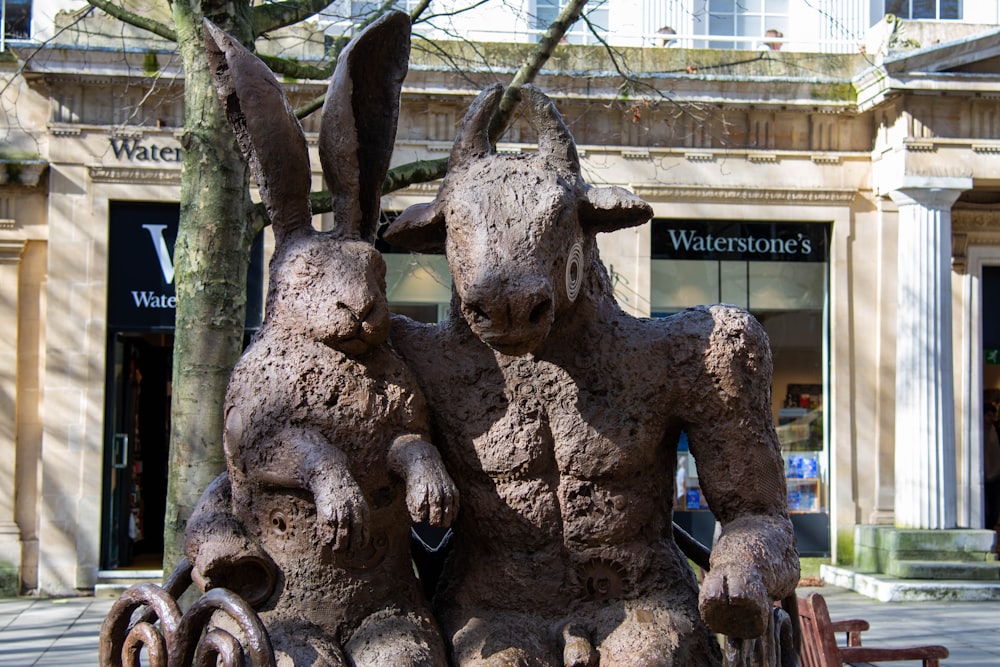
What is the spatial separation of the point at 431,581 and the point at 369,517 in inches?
21.4

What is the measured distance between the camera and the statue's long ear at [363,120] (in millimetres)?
2602

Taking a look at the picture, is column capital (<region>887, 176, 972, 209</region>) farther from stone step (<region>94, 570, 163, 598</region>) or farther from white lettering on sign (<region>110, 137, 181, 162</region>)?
stone step (<region>94, 570, 163, 598</region>)

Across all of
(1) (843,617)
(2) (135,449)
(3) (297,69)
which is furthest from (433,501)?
(2) (135,449)

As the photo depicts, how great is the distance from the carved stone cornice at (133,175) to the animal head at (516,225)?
9671 mm

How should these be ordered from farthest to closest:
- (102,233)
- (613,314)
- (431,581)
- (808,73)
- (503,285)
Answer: (808,73), (102,233), (431,581), (613,314), (503,285)

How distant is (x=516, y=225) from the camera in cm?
240

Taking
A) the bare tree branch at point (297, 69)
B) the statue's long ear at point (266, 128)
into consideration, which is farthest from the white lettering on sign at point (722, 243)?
the statue's long ear at point (266, 128)

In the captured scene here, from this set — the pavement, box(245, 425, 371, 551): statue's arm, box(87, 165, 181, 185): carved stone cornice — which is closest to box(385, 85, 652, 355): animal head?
box(245, 425, 371, 551): statue's arm

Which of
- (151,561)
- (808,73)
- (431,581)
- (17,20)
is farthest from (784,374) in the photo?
(431,581)

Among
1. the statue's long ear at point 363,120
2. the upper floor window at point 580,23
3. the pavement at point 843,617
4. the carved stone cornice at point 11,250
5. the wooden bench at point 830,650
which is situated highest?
the upper floor window at point 580,23

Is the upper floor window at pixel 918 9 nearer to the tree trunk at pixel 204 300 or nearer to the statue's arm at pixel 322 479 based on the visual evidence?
the tree trunk at pixel 204 300

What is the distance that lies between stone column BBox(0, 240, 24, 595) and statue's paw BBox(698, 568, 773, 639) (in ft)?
35.2

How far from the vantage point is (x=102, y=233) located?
11.7m

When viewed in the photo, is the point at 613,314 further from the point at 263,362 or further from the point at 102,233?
the point at 102,233
